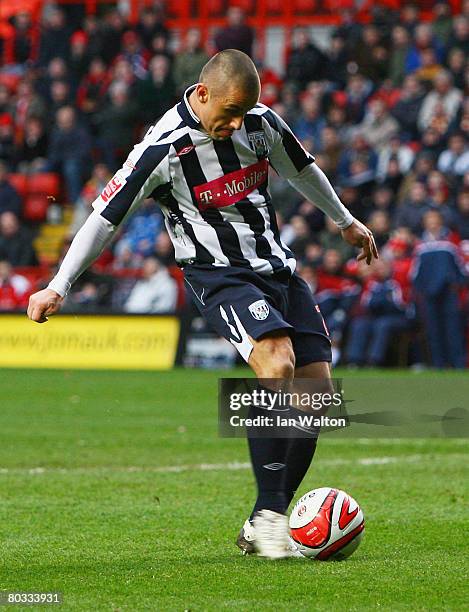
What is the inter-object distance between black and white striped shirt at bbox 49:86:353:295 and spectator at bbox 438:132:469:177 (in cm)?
1173

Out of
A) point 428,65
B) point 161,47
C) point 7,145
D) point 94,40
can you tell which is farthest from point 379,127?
point 7,145

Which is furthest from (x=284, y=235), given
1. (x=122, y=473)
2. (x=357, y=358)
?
(x=122, y=473)

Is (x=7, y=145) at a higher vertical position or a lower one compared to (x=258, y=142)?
higher

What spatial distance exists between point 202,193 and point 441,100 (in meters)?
13.2

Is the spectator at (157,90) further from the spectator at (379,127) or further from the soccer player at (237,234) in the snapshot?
the soccer player at (237,234)

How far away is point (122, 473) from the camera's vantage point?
7.62 meters

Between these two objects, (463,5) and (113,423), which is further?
(463,5)

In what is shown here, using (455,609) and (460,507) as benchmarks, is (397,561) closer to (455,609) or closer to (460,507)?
(455,609)

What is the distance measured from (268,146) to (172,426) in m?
5.04

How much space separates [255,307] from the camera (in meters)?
5.05

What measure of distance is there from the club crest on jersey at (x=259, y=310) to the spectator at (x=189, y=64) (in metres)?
15.7

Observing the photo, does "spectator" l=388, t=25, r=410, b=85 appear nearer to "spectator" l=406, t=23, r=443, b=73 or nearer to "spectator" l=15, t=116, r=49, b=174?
"spectator" l=406, t=23, r=443, b=73

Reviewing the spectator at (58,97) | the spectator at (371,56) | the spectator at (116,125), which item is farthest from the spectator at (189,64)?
the spectator at (371,56)

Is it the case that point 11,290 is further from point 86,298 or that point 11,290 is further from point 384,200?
point 384,200
